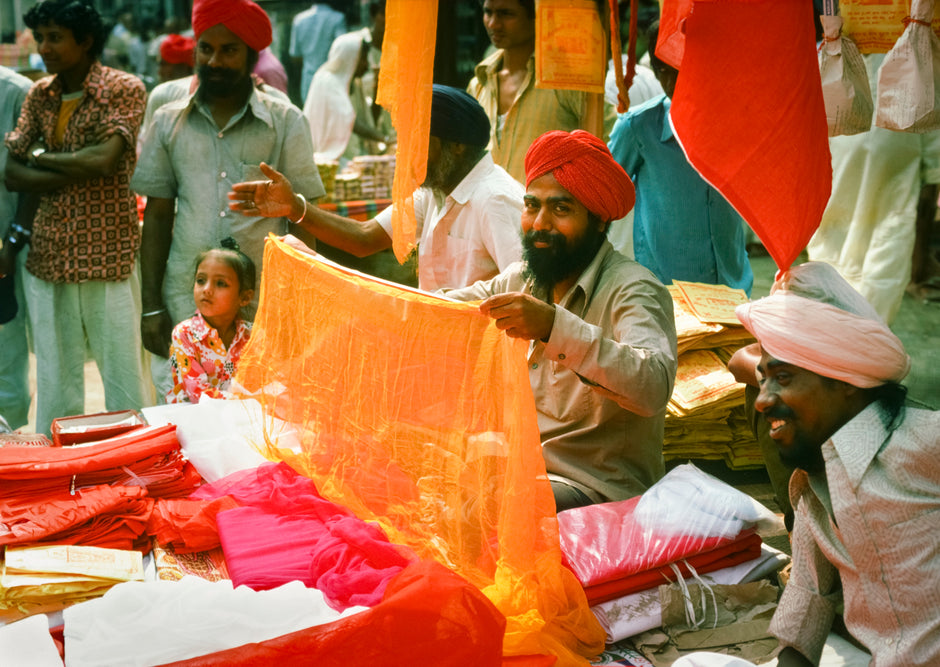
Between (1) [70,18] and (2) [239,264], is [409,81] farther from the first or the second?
(1) [70,18]

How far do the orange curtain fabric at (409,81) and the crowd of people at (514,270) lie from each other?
0.41 metres

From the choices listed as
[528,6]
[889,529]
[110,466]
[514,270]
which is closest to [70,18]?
[528,6]

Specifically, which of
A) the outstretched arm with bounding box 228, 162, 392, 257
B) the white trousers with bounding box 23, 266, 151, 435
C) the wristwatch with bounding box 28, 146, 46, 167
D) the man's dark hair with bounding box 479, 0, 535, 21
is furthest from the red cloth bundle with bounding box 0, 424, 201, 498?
the man's dark hair with bounding box 479, 0, 535, 21

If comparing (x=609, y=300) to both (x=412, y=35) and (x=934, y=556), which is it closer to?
(x=412, y=35)

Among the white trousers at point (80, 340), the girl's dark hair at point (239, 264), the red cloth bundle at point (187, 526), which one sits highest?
the girl's dark hair at point (239, 264)

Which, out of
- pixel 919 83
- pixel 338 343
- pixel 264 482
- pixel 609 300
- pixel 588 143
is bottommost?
pixel 264 482

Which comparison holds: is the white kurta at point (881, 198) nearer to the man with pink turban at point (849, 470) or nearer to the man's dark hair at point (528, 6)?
the man's dark hair at point (528, 6)

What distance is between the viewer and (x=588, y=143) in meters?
3.11

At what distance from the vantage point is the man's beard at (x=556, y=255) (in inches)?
125

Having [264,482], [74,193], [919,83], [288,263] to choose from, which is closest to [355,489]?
[264,482]

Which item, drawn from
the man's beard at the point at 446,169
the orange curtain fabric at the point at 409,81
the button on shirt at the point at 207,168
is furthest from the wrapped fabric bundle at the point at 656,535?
the button on shirt at the point at 207,168

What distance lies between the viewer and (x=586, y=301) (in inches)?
125

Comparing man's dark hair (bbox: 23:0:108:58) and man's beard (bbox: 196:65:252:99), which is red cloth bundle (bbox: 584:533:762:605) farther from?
man's dark hair (bbox: 23:0:108:58)

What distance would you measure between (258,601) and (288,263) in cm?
144
